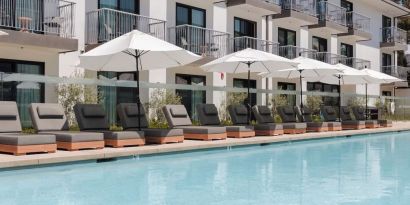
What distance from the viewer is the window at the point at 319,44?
32.2 meters

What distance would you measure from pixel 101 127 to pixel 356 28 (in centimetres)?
2617

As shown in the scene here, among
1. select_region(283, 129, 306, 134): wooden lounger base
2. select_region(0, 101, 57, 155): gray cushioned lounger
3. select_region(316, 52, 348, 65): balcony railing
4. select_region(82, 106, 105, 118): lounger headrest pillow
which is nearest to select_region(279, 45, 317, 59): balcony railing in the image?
select_region(316, 52, 348, 65): balcony railing

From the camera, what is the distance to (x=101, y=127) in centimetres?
1298

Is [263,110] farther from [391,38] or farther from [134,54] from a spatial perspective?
[391,38]

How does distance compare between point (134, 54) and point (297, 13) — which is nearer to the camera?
point (134, 54)

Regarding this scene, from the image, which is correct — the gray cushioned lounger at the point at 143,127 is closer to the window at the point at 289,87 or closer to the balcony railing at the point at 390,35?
the window at the point at 289,87

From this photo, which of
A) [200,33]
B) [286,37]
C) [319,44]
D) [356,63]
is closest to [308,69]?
[200,33]

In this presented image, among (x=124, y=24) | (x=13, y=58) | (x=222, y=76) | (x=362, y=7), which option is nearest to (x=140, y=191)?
(x=13, y=58)

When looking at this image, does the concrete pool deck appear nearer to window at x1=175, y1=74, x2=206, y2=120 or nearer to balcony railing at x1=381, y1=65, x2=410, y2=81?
window at x1=175, y1=74, x2=206, y2=120

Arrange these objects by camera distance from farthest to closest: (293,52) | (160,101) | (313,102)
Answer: (293,52) → (313,102) → (160,101)

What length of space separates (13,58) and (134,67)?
4.35 meters

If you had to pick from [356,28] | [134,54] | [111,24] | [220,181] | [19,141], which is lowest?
[220,181]

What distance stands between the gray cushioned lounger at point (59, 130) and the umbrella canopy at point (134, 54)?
1716mm

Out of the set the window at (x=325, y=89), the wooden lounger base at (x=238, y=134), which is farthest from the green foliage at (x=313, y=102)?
the wooden lounger base at (x=238, y=134)
